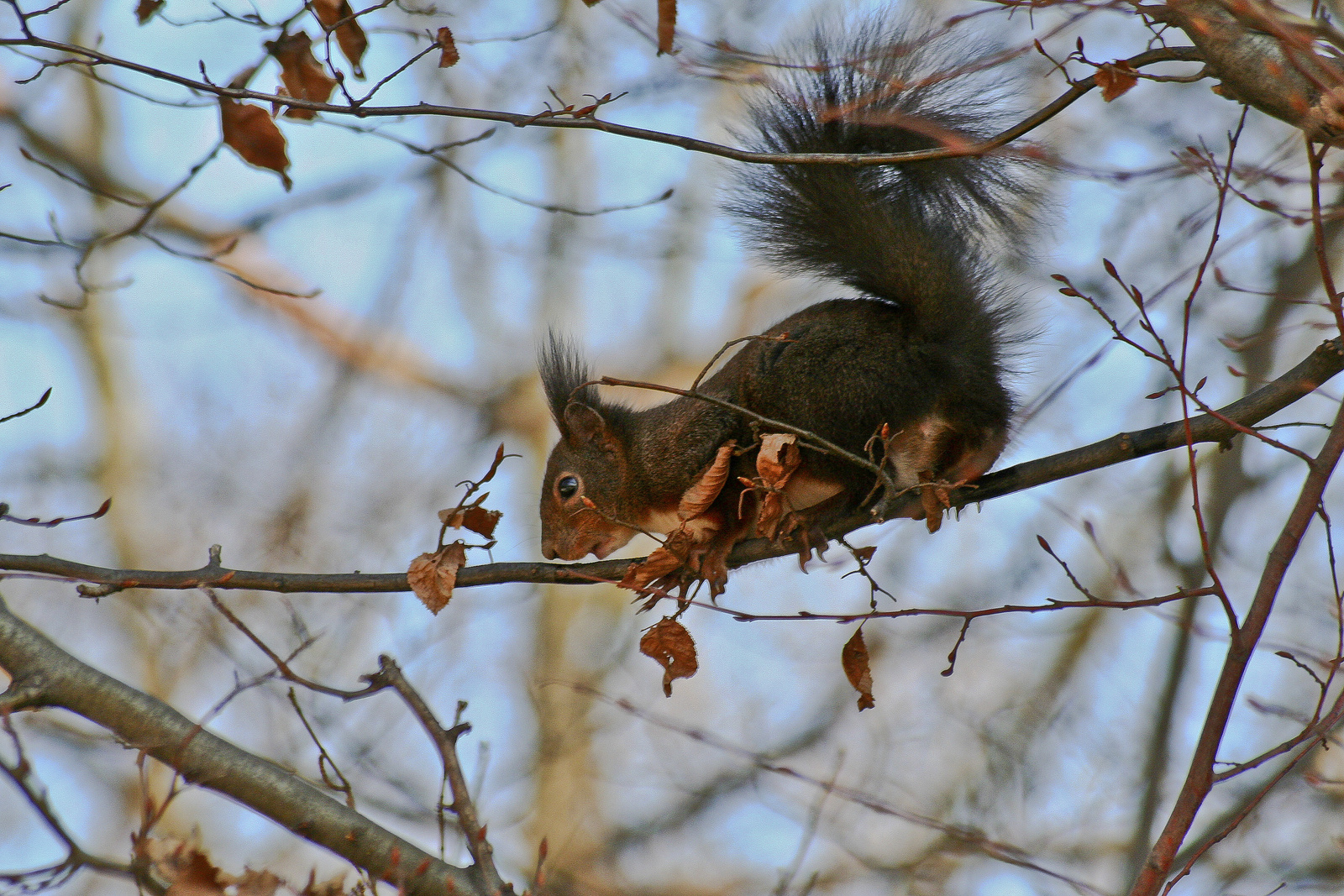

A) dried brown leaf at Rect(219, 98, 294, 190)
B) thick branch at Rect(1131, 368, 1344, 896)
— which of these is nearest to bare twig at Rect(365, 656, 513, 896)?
thick branch at Rect(1131, 368, 1344, 896)

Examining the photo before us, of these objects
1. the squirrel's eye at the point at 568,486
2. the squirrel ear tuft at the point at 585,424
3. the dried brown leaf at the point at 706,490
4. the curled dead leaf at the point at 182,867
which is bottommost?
the curled dead leaf at the point at 182,867

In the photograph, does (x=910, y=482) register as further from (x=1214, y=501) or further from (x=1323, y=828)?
(x=1323, y=828)

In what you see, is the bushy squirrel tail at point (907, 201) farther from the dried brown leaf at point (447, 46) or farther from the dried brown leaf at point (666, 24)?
the dried brown leaf at point (447, 46)

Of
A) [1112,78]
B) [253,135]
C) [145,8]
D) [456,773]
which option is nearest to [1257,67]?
[1112,78]

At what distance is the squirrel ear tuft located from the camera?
3496 millimetres

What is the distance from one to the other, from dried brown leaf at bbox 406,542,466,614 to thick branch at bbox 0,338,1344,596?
0.04 meters

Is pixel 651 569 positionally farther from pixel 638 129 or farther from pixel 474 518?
pixel 638 129

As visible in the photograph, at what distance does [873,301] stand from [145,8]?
6.39ft

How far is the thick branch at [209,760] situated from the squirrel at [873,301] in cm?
94

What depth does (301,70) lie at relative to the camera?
2703 millimetres

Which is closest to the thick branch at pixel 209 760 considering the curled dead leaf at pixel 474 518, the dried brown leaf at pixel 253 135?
the curled dead leaf at pixel 474 518

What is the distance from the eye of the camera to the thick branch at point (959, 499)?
2.16 meters

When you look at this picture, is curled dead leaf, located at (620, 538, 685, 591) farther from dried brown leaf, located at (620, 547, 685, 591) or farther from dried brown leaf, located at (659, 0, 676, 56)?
dried brown leaf, located at (659, 0, 676, 56)

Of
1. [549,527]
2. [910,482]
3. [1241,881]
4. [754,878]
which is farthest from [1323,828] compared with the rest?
[549,527]
